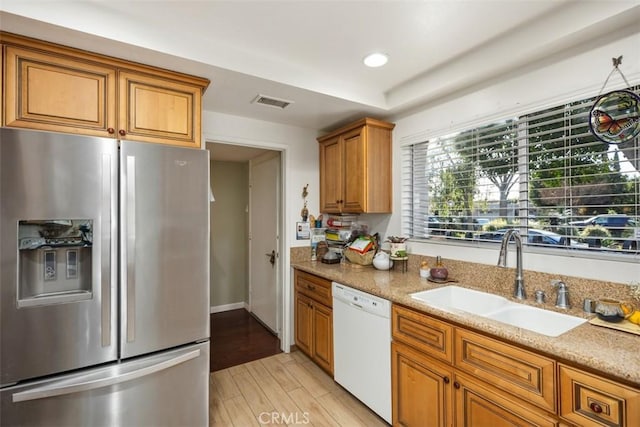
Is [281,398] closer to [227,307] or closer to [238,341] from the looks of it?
[238,341]

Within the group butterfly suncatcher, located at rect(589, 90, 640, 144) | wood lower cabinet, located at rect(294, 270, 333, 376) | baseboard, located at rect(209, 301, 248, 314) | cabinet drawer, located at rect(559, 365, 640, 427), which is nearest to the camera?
cabinet drawer, located at rect(559, 365, 640, 427)

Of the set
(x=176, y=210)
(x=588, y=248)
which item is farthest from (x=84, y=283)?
(x=588, y=248)

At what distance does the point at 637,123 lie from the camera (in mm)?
1457

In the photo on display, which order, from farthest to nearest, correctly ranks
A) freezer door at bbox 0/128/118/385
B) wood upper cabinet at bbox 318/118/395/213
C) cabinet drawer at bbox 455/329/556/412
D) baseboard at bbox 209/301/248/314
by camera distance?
baseboard at bbox 209/301/248/314 → wood upper cabinet at bbox 318/118/395/213 → freezer door at bbox 0/128/118/385 → cabinet drawer at bbox 455/329/556/412

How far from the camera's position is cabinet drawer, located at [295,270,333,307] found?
2518 millimetres

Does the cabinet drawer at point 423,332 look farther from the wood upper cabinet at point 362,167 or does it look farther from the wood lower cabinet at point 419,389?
the wood upper cabinet at point 362,167

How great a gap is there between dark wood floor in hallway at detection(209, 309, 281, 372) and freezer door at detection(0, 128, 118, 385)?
1.53m

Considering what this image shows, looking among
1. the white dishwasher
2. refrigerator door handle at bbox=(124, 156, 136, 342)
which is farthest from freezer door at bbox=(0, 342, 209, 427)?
the white dishwasher

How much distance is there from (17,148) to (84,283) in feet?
2.25

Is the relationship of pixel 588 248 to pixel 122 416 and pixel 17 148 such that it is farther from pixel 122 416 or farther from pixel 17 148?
pixel 17 148

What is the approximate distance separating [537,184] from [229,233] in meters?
3.74

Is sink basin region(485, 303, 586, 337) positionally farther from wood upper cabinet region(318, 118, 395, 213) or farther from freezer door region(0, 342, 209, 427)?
freezer door region(0, 342, 209, 427)

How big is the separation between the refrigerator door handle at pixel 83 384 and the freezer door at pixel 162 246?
10 centimetres

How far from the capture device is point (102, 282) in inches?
59.4
